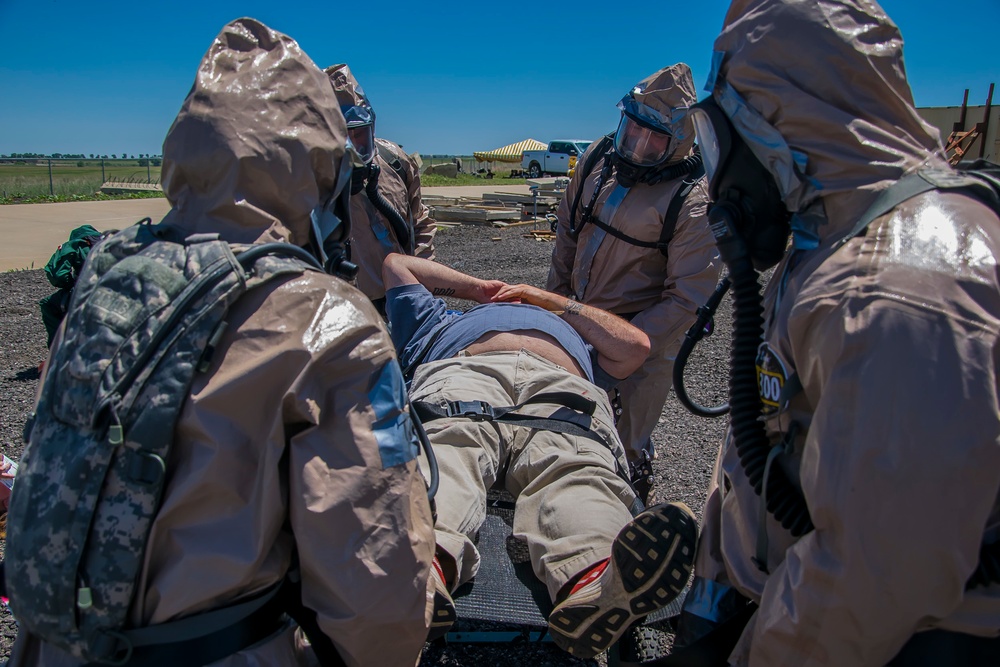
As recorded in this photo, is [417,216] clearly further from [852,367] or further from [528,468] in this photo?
[852,367]

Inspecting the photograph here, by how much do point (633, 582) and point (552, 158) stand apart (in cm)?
4250

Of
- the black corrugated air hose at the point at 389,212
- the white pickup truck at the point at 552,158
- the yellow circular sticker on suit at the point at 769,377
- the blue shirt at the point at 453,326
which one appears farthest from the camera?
the white pickup truck at the point at 552,158

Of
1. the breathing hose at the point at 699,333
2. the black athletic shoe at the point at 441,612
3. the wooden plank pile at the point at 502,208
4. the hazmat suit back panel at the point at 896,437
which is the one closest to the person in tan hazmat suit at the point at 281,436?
the black athletic shoe at the point at 441,612

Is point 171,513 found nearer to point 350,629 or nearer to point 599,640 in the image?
point 350,629

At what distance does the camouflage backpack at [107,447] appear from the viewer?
145 cm

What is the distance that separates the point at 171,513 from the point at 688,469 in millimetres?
3932

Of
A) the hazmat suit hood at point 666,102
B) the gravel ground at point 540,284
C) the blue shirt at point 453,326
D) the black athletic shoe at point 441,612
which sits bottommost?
the gravel ground at point 540,284

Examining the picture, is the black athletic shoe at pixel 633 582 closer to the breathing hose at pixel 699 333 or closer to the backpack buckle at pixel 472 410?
the breathing hose at pixel 699 333

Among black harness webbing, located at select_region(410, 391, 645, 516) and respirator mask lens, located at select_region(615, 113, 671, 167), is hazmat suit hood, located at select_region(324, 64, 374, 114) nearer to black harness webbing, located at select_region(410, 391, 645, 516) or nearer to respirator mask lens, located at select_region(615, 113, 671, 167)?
respirator mask lens, located at select_region(615, 113, 671, 167)

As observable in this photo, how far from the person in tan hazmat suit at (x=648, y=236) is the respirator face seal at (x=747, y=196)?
230 centimetres

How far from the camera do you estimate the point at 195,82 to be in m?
1.78

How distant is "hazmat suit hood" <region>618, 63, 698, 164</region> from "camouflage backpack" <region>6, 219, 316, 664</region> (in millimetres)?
3190

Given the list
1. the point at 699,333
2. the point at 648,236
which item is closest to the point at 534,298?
the point at 648,236

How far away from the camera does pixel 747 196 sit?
6.46 ft
